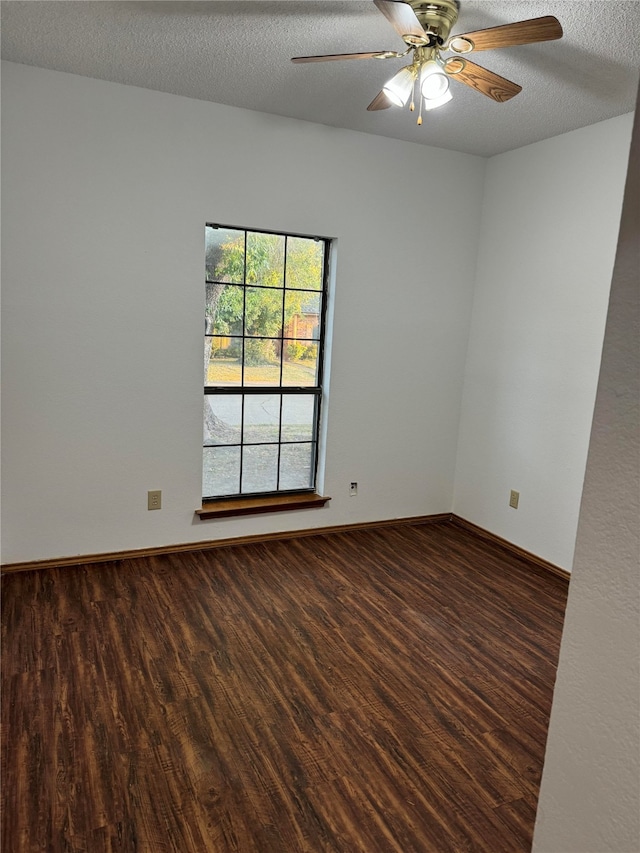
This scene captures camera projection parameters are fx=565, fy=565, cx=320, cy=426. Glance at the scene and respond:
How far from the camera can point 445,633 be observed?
2.83 m

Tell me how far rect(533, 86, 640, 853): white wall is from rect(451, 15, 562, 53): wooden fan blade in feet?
4.82

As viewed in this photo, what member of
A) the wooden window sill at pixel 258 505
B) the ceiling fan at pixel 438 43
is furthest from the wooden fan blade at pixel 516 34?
the wooden window sill at pixel 258 505

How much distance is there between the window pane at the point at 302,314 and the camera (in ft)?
12.3

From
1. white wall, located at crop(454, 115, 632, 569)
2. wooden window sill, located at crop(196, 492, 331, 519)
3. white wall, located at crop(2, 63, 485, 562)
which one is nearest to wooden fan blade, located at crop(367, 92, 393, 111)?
white wall, located at crop(2, 63, 485, 562)

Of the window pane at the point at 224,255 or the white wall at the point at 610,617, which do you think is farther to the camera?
the window pane at the point at 224,255

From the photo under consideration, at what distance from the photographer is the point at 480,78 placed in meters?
2.27

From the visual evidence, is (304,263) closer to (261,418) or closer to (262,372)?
(262,372)

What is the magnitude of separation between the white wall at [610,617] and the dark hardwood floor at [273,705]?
1.12m

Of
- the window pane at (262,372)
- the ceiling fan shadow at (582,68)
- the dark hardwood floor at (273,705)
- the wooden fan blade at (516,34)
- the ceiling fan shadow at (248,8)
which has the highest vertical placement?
the ceiling fan shadow at (582,68)

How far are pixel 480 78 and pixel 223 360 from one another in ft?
6.84

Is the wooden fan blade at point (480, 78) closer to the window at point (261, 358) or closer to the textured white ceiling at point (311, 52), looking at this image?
the textured white ceiling at point (311, 52)

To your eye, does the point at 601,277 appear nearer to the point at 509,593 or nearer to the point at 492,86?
the point at 492,86

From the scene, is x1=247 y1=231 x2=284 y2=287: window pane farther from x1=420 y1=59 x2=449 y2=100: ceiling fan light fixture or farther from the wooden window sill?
x1=420 y1=59 x2=449 y2=100: ceiling fan light fixture

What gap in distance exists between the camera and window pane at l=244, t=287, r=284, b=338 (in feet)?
11.9
